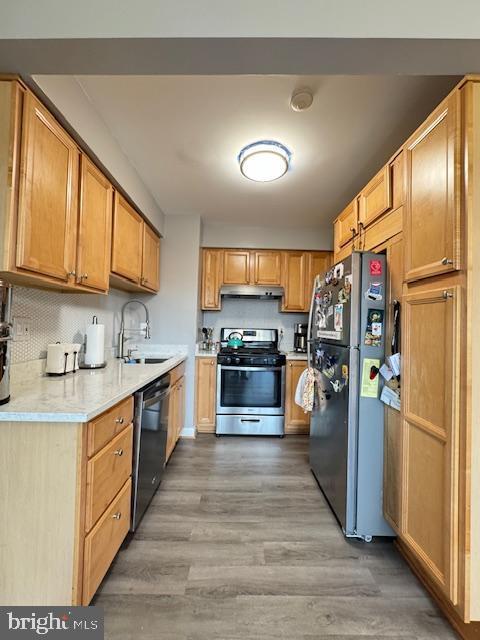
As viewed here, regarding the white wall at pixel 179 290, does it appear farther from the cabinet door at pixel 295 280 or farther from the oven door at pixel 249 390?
the cabinet door at pixel 295 280

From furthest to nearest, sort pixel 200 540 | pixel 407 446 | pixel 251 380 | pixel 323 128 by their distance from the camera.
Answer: pixel 251 380
pixel 323 128
pixel 200 540
pixel 407 446

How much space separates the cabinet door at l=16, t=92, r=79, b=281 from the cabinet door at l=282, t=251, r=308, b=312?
8.48 ft

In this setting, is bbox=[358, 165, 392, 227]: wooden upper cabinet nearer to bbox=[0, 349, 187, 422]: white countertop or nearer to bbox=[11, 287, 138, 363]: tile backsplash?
bbox=[0, 349, 187, 422]: white countertop

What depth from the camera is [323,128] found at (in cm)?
183

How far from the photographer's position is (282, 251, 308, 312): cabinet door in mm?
3729

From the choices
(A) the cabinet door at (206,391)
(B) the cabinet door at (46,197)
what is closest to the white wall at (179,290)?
(A) the cabinet door at (206,391)

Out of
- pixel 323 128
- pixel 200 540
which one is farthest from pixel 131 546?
pixel 323 128

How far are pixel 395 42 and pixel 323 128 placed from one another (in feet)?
2.93

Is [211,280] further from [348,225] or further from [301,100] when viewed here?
[301,100]

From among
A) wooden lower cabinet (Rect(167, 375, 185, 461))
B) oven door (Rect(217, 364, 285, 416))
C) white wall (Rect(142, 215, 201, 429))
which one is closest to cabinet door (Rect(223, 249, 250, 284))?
white wall (Rect(142, 215, 201, 429))

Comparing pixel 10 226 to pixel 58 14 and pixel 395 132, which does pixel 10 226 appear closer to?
pixel 58 14

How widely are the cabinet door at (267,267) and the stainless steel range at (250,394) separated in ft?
3.24

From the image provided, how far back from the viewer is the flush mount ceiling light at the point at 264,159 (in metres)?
2.00

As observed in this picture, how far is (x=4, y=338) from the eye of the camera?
3.87 feet
